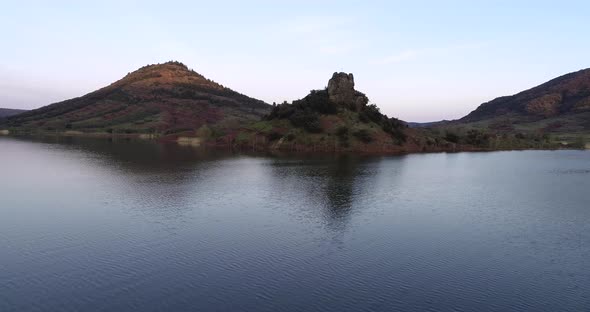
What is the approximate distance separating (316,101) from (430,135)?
2008 inches

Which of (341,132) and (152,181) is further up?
(341,132)

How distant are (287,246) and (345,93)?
13403 centimetres

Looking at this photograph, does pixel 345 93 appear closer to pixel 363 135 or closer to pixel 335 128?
pixel 335 128

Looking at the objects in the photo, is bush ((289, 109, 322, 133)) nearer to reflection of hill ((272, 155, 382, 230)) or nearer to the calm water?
reflection of hill ((272, 155, 382, 230))

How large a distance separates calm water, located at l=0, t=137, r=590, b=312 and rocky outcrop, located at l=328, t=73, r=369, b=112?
95748mm

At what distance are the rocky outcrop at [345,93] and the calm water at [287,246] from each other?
95748 mm

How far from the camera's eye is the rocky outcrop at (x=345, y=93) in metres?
164

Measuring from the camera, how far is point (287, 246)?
1416 inches

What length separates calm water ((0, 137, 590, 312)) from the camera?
2559 cm

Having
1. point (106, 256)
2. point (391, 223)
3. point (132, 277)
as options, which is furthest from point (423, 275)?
point (106, 256)

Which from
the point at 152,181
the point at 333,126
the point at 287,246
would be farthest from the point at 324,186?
the point at 333,126

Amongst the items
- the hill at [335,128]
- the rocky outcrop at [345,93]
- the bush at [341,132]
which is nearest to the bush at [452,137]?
the hill at [335,128]

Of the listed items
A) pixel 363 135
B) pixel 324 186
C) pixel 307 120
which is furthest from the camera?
pixel 307 120

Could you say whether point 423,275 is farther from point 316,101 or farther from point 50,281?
point 316,101
